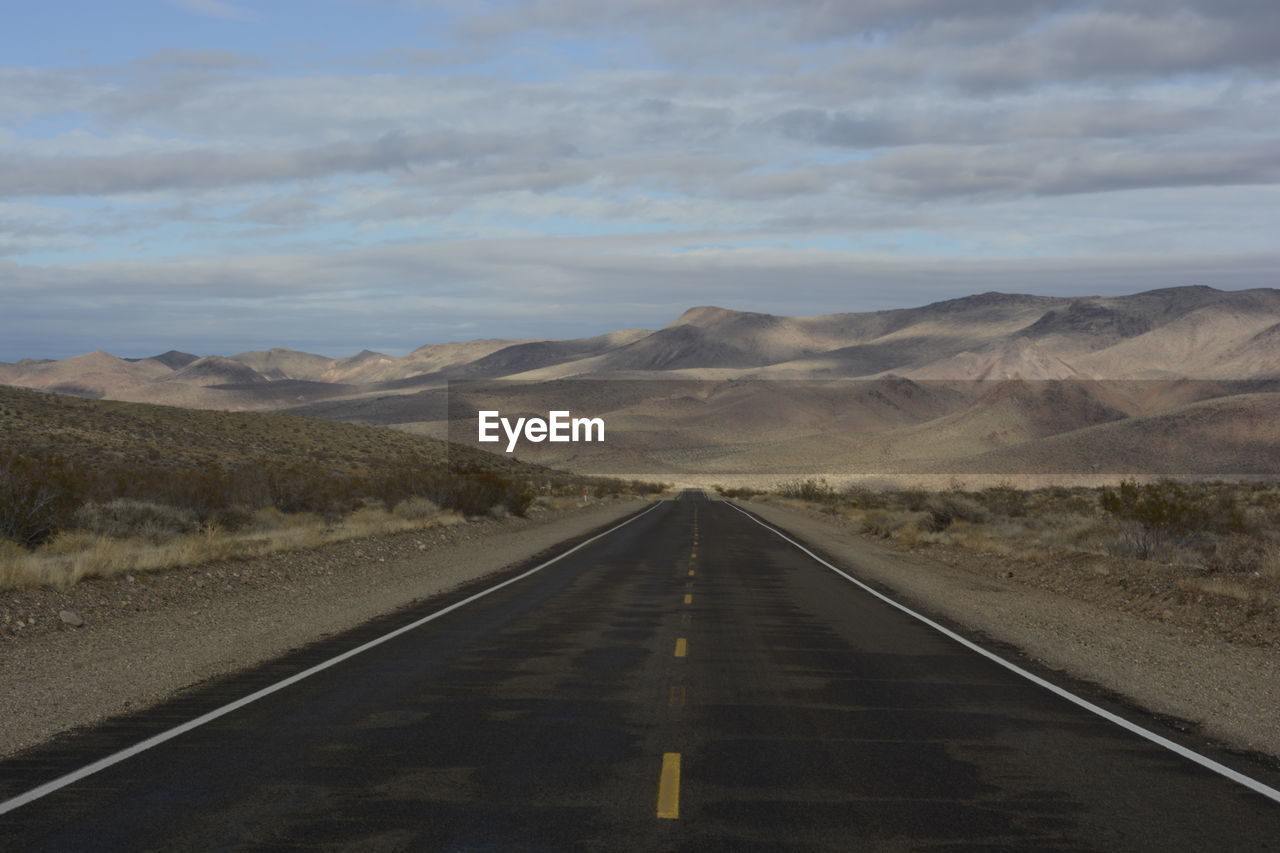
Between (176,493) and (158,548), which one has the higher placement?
(176,493)

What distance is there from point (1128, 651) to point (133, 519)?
21.3m

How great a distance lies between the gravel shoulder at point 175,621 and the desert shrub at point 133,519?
12.4 ft

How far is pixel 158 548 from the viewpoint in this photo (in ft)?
67.8

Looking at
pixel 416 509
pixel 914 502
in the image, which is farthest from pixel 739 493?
pixel 416 509

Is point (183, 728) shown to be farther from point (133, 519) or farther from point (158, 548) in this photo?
point (133, 519)

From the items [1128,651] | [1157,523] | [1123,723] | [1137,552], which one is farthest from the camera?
[1157,523]

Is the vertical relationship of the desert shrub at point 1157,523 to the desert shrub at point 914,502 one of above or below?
above

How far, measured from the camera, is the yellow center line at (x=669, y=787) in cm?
646

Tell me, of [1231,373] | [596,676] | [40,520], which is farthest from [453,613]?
[1231,373]

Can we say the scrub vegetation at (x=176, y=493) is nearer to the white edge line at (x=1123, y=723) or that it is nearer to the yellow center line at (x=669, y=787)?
the yellow center line at (x=669, y=787)

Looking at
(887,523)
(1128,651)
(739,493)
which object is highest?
(1128,651)

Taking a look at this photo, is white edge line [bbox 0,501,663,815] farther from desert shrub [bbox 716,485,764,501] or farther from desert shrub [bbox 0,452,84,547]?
desert shrub [bbox 716,485,764,501]

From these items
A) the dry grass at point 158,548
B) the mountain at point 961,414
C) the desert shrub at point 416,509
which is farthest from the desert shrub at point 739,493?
the dry grass at point 158,548

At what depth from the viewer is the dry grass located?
16094 millimetres
